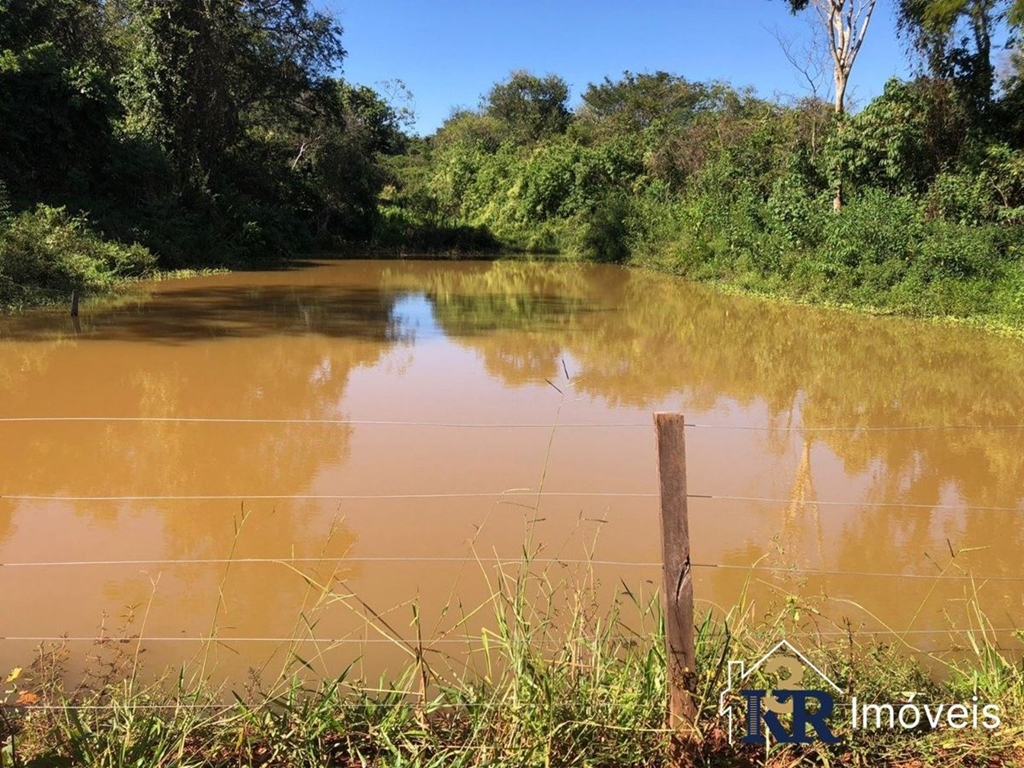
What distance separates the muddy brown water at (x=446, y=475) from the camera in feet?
11.5

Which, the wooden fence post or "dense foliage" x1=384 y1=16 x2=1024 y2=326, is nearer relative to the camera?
the wooden fence post

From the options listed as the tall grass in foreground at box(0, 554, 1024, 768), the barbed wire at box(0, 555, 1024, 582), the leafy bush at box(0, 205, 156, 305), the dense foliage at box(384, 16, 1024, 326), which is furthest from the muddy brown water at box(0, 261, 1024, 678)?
the dense foliage at box(384, 16, 1024, 326)

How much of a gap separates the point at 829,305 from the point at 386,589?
38.7ft

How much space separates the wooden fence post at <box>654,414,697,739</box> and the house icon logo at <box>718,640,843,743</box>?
12 cm

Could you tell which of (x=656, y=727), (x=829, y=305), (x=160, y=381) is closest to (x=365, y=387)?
(x=160, y=381)

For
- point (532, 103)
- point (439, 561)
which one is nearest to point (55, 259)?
point (439, 561)

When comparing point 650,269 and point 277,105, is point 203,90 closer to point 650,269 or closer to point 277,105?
point 277,105

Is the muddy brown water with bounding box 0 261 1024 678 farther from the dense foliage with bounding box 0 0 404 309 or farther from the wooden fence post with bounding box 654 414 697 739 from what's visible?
the dense foliage with bounding box 0 0 404 309

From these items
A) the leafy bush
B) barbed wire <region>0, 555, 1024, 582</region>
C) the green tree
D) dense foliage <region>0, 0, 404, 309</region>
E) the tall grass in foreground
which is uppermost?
the green tree

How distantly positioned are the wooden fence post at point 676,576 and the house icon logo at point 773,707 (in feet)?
0.40

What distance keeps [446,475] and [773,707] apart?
329 centimetres

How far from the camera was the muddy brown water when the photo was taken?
11.5 feet

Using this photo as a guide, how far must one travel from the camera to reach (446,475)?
5195 millimetres

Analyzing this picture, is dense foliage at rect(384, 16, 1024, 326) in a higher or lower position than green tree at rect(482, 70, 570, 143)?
lower
